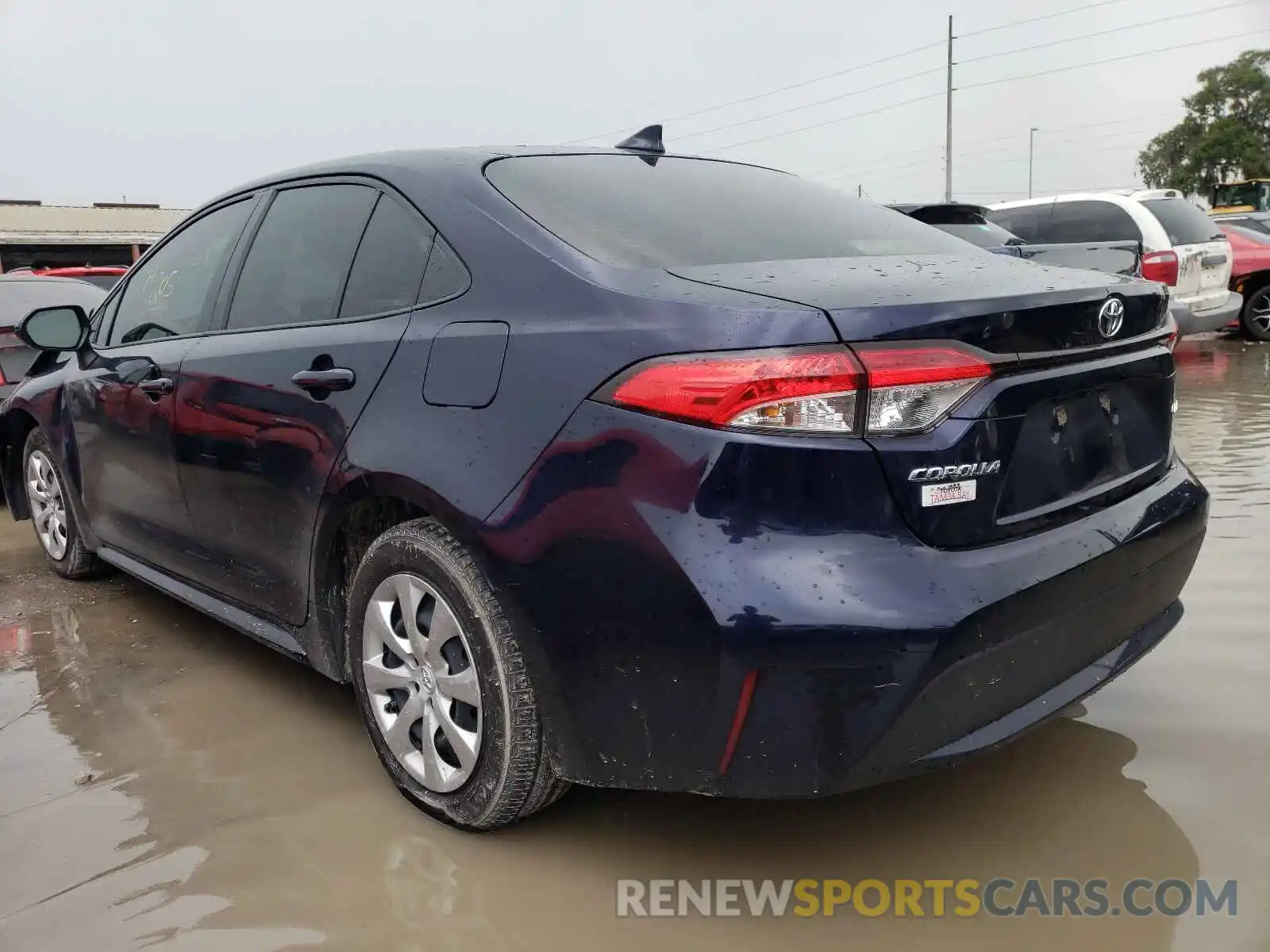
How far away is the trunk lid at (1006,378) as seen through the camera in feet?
5.83

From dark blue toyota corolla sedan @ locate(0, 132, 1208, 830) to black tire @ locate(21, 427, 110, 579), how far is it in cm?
174

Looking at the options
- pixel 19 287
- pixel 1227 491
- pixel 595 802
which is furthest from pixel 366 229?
pixel 19 287

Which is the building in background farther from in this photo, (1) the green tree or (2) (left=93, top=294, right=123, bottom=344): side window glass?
(1) the green tree

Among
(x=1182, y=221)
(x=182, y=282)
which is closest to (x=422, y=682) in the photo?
(x=182, y=282)

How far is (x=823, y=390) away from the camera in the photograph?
5.74ft

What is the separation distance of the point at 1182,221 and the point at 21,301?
9444mm

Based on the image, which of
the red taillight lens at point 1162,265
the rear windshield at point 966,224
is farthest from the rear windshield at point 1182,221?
the rear windshield at point 966,224

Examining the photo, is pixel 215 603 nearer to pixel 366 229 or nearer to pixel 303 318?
pixel 303 318

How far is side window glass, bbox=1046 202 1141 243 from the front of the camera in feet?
29.7

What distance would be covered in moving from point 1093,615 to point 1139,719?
2.88ft

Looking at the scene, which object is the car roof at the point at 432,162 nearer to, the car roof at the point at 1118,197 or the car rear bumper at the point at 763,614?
the car rear bumper at the point at 763,614

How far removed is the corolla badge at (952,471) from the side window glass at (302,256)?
5.13 ft

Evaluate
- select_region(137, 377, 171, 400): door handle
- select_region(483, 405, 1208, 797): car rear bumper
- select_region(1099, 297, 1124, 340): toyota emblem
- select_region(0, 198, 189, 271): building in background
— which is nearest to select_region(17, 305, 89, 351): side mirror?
select_region(137, 377, 171, 400): door handle

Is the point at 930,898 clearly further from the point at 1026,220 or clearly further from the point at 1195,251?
the point at 1026,220
